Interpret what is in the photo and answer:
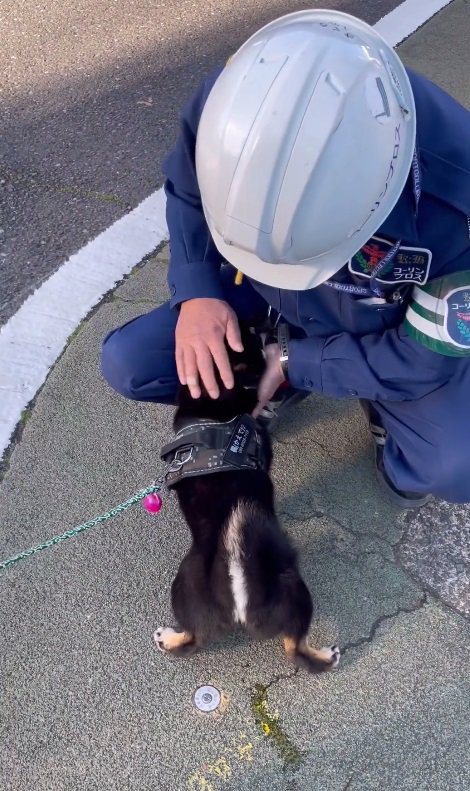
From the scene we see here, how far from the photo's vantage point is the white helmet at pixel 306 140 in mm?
1209

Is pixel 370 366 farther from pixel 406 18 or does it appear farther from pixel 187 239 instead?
pixel 406 18

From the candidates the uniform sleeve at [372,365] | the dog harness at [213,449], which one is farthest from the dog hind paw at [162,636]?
the uniform sleeve at [372,365]

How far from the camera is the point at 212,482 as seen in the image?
185 centimetres

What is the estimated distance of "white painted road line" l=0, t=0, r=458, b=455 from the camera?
244 cm

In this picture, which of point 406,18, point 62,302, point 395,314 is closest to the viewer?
point 395,314

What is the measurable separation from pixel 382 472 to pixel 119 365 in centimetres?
94

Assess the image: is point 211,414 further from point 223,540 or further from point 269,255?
point 269,255

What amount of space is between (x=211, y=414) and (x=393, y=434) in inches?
22.7

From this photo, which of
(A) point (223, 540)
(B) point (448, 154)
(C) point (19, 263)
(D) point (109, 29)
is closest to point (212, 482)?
(A) point (223, 540)

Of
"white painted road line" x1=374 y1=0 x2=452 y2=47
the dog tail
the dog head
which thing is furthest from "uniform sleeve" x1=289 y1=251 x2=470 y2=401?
"white painted road line" x1=374 y1=0 x2=452 y2=47

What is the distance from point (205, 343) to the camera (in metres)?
1.88

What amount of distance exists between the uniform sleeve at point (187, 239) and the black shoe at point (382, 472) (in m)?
0.68

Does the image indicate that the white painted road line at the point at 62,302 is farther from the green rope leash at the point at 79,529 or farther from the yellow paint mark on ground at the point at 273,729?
the yellow paint mark on ground at the point at 273,729

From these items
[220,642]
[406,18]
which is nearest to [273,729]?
[220,642]
